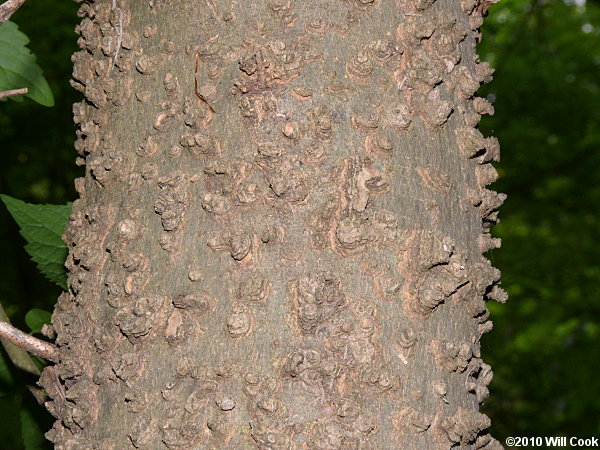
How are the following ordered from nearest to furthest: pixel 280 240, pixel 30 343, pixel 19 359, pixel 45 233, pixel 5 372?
pixel 280 240 → pixel 30 343 → pixel 19 359 → pixel 45 233 → pixel 5 372

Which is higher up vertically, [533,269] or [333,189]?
[533,269]

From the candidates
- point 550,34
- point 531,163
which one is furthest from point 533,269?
point 550,34

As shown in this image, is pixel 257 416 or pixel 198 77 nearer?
pixel 257 416

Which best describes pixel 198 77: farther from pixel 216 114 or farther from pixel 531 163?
pixel 531 163

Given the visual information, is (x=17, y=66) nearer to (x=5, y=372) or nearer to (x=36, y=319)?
(x=36, y=319)

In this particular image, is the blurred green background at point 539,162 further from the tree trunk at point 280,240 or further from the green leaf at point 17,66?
the tree trunk at point 280,240

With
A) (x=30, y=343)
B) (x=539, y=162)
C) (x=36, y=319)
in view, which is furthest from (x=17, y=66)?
(x=539, y=162)

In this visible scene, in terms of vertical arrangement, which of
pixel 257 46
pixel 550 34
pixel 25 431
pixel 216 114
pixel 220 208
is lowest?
pixel 25 431

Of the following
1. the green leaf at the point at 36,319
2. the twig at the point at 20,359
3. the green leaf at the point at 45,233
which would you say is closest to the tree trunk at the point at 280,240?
the twig at the point at 20,359
